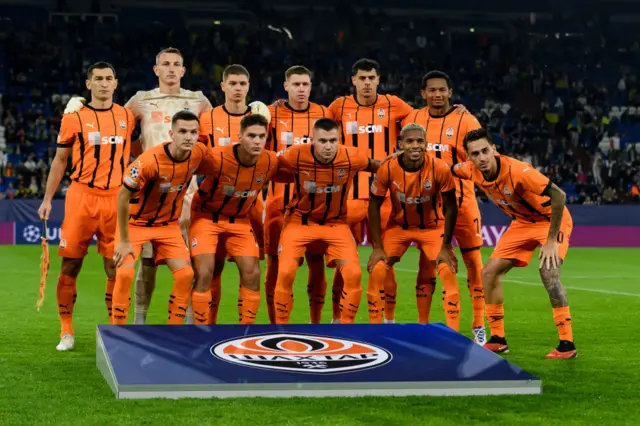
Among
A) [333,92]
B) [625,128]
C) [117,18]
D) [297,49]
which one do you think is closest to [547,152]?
[625,128]

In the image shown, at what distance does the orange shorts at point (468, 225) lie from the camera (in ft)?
28.1

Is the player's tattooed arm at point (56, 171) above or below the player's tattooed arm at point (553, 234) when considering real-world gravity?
above

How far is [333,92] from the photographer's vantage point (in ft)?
93.6

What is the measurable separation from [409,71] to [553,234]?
23.4 m

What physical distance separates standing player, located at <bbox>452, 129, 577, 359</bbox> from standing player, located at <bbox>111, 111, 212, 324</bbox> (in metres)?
2.11

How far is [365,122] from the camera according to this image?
8.76 metres

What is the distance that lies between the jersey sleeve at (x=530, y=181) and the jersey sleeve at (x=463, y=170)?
1.20 ft

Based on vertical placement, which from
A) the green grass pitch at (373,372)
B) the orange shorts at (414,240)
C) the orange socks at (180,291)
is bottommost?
the green grass pitch at (373,372)

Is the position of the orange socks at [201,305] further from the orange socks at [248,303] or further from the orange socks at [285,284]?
the orange socks at [285,284]

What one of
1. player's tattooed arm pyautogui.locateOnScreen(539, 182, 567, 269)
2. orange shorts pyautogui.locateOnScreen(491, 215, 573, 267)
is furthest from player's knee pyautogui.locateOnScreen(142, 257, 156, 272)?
player's tattooed arm pyautogui.locateOnScreen(539, 182, 567, 269)

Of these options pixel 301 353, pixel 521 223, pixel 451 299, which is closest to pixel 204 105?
pixel 451 299

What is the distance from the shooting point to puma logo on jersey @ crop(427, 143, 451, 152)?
8602 millimetres

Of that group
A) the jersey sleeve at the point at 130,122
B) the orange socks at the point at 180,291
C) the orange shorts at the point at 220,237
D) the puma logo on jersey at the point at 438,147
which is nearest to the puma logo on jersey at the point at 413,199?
the puma logo on jersey at the point at 438,147

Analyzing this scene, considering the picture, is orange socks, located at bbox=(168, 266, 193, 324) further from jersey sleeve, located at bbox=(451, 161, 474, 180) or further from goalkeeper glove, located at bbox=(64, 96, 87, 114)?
jersey sleeve, located at bbox=(451, 161, 474, 180)
